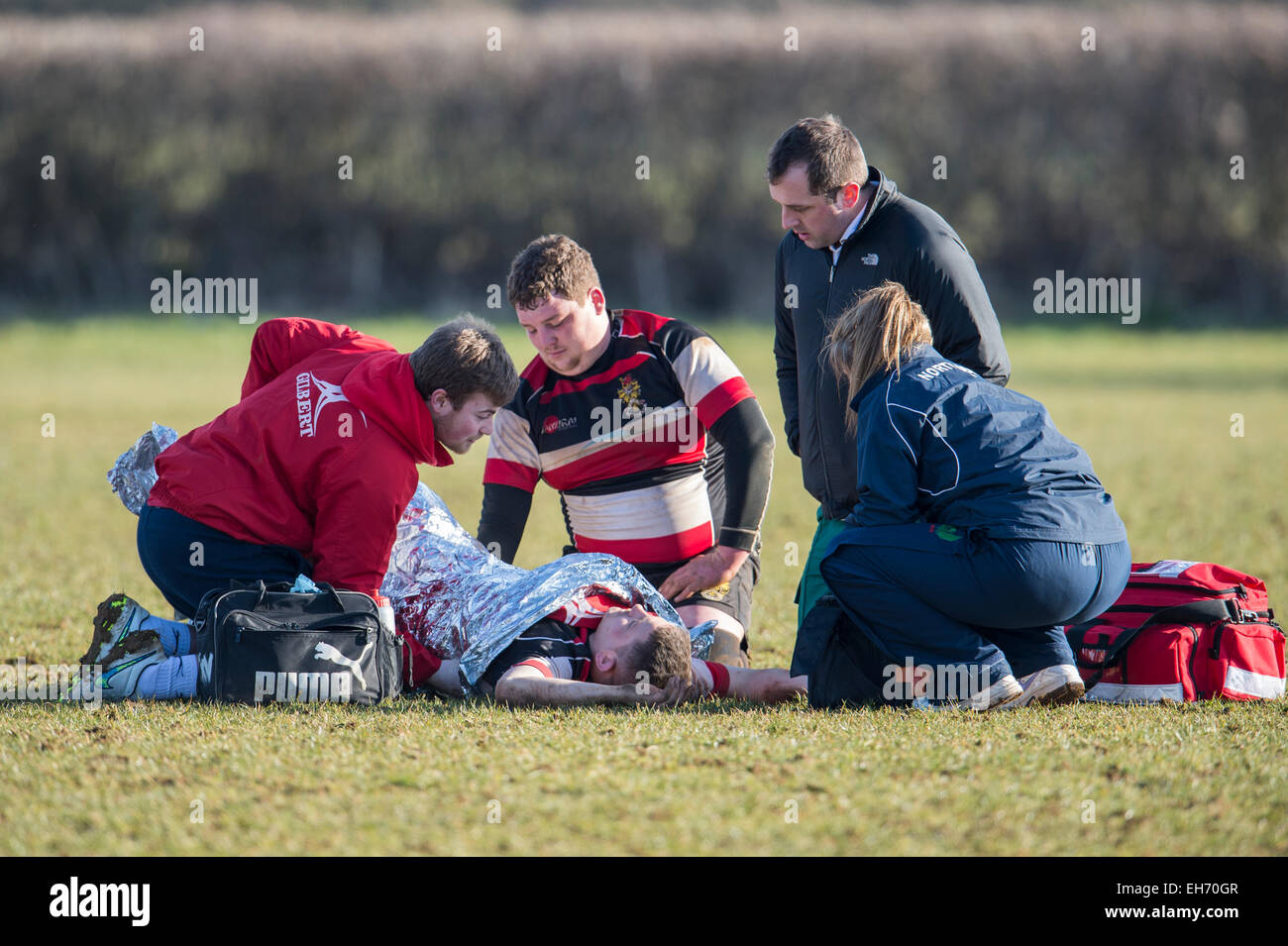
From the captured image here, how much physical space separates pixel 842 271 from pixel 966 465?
146 centimetres

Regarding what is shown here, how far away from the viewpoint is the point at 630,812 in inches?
155

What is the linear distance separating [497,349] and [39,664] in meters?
2.82

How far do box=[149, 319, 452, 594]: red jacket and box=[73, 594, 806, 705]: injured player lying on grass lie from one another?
587 millimetres

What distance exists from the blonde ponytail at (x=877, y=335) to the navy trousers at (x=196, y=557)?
8.58 feet

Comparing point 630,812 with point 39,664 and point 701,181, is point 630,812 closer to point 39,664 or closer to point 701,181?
point 39,664

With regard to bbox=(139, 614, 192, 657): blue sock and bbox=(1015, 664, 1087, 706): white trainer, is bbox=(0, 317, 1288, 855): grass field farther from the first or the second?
bbox=(139, 614, 192, 657): blue sock

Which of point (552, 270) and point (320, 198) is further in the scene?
point (320, 198)

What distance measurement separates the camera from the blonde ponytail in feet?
17.5

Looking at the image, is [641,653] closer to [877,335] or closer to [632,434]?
[632,434]

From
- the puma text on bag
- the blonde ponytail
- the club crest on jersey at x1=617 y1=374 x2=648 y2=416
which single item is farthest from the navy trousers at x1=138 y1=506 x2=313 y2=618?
the puma text on bag

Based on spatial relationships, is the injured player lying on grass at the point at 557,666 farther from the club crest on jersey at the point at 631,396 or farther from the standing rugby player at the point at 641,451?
the club crest on jersey at the point at 631,396

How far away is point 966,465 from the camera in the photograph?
5180 mm

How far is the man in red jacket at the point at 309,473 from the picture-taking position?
5.33 metres
